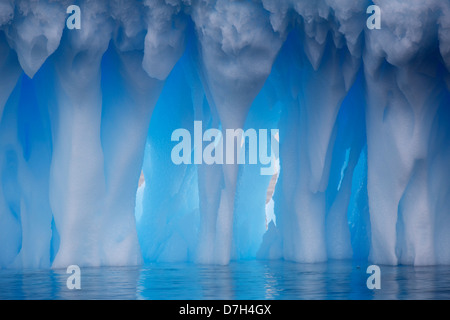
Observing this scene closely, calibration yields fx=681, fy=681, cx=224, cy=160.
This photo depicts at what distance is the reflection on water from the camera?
6.74 meters

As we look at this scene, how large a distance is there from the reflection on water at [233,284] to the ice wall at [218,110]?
1572mm

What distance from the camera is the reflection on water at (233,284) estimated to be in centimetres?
674

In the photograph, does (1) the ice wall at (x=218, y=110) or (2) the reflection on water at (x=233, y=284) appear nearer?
(2) the reflection on water at (x=233, y=284)

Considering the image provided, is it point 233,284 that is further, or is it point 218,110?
point 218,110

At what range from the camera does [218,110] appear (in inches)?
479

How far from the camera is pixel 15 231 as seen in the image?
12.7 metres

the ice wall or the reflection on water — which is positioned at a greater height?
the ice wall

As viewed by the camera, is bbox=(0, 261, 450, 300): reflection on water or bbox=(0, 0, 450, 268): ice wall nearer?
bbox=(0, 261, 450, 300): reflection on water

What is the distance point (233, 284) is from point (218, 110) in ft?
15.6

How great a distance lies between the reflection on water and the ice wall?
1.57 m

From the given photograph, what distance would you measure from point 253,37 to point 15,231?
18.7ft

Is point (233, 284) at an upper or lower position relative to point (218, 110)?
lower

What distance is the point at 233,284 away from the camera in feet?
26.3
